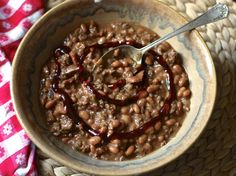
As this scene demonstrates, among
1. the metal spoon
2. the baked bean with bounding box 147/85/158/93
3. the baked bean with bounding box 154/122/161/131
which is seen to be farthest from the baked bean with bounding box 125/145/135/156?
the metal spoon

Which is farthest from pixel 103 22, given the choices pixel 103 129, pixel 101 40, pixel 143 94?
pixel 103 129

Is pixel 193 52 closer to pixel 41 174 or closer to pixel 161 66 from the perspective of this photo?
pixel 161 66

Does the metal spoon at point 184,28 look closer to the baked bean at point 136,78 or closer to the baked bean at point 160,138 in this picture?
the baked bean at point 136,78

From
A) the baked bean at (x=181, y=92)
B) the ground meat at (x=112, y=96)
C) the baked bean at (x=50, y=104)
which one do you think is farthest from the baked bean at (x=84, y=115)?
the baked bean at (x=181, y=92)

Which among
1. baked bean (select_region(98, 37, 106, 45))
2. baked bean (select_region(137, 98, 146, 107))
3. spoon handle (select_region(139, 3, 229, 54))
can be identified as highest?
baked bean (select_region(98, 37, 106, 45))

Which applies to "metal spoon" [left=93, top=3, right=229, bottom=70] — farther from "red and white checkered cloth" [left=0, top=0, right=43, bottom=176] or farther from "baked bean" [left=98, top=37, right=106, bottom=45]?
"red and white checkered cloth" [left=0, top=0, right=43, bottom=176]

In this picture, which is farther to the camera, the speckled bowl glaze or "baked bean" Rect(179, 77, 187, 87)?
"baked bean" Rect(179, 77, 187, 87)

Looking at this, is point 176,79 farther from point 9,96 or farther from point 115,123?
point 9,96
